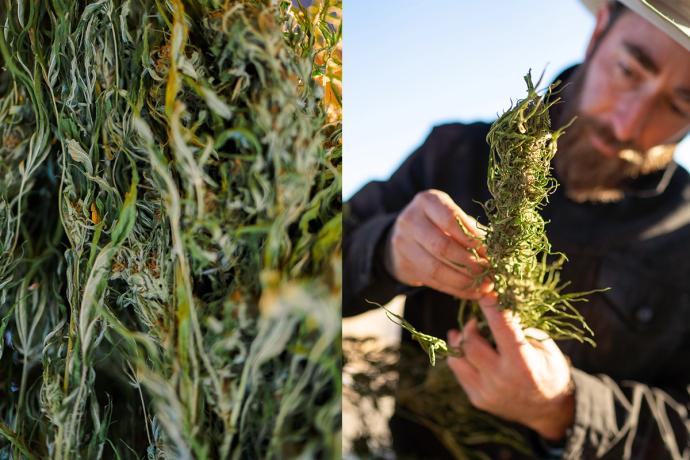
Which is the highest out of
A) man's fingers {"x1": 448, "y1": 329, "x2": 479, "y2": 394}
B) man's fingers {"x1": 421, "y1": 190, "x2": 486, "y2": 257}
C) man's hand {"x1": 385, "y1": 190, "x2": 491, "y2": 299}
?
man's fingers {"x1": 421, "y1": 190, "x2": 486, "y2": 257}

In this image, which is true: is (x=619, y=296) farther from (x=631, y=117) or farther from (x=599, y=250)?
(x=631, y=117)

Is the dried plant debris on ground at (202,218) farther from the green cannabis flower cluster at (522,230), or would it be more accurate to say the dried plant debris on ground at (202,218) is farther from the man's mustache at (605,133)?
the man's mustache at (605,133)

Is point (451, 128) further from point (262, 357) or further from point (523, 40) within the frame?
point (262, 357)

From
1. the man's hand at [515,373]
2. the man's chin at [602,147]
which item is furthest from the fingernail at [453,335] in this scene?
the man's chin at [602,147]

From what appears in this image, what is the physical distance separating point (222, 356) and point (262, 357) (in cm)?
3

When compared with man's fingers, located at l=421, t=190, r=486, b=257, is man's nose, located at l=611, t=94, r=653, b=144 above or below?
above

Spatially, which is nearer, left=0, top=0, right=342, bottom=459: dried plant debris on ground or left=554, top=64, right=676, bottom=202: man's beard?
left=0, top=0, right=342, bottom=459: dried plant debris on ground

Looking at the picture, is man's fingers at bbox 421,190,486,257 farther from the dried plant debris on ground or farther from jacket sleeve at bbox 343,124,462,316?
the dried plant debris on ground

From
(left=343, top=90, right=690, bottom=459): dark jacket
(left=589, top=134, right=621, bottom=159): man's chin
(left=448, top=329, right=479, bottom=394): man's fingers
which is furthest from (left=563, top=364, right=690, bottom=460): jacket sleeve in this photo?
(left=589, top=134, right=621, bottom=159): man's chin

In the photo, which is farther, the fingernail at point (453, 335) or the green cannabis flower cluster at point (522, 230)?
the fingernail at point (453, 335)

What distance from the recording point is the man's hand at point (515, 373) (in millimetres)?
527

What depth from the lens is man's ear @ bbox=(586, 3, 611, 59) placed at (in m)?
0.55

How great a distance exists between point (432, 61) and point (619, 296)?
0.30 m

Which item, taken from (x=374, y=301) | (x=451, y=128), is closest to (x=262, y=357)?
(x=374, y=301)
